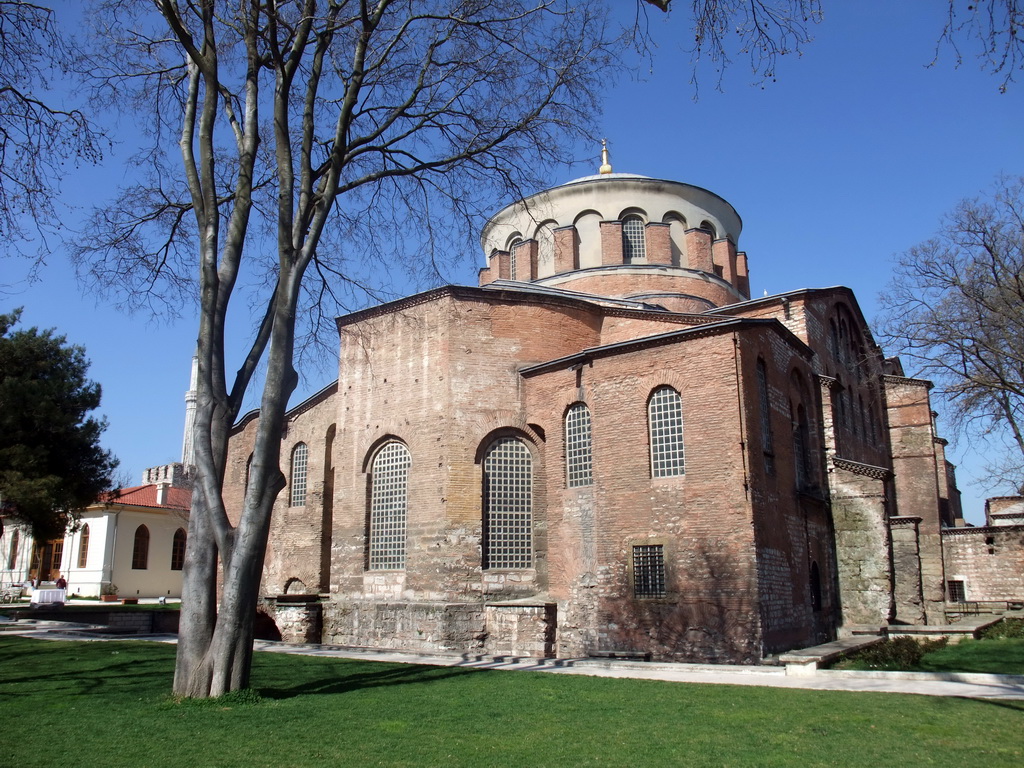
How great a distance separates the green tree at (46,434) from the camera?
22.3m

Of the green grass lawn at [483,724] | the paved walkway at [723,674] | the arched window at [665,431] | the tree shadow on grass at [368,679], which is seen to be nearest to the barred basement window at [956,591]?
the arched window at [665,431]

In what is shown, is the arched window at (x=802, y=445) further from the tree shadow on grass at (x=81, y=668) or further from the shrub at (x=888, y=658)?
the tree shadow on grass at (x=81, y=668)

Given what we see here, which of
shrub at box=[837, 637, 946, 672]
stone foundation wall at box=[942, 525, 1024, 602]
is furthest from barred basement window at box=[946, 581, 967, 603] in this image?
shrub at box=[837, 637, 946, 672]

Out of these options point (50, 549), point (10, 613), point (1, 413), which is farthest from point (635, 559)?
point (50, 549)

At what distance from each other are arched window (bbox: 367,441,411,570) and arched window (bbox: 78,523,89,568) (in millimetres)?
26046

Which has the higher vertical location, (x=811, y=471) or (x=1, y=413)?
(x=1, y=413)

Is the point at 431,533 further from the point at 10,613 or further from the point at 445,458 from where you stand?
the point at 10,613

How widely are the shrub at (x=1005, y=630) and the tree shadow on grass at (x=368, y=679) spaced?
1410 centimetres

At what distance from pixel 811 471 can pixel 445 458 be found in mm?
8415

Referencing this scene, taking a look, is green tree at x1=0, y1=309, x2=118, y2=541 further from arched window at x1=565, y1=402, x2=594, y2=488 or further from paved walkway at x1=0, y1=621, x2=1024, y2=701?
arched window at x1=565, y1=402, x2=594, y2=488

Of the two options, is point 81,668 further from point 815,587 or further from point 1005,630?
point 1005,630

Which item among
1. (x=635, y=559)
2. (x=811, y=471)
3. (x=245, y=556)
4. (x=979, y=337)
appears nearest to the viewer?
(x=245, y=556)

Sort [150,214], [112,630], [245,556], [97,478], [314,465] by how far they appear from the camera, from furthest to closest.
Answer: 1. [97,478]
2. [314,465]
3. [112,630]
4. [150,214]
5. [245,556]

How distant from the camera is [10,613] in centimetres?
2566
